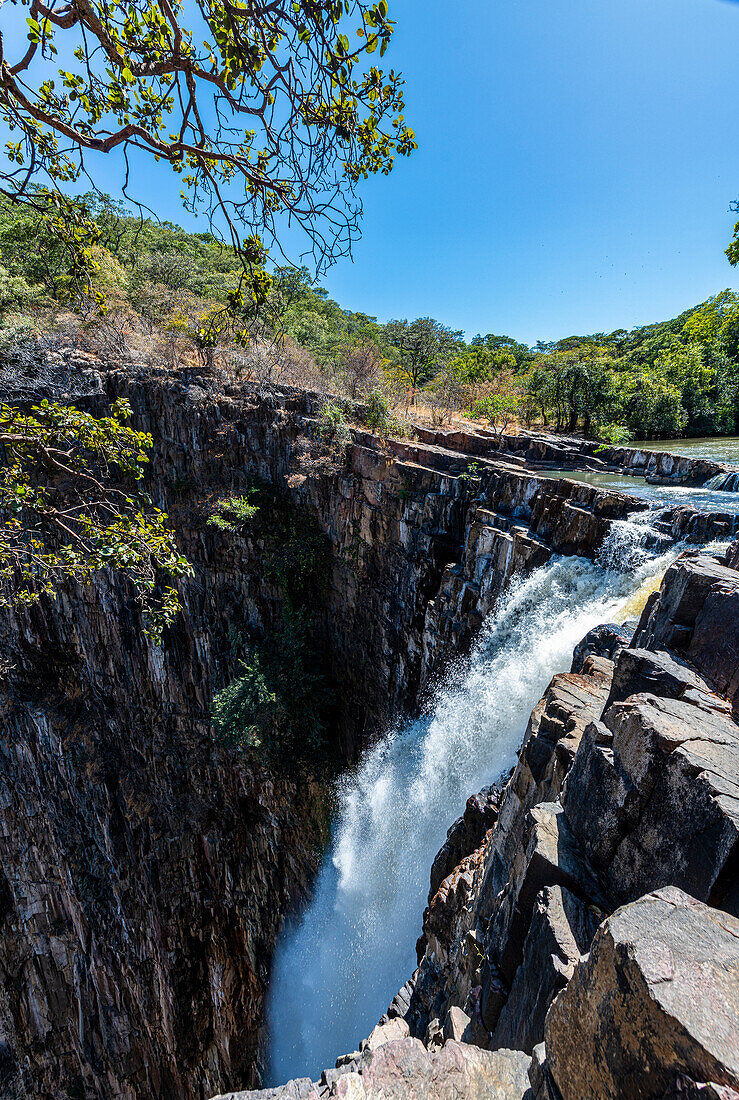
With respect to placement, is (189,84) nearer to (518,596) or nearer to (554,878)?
(554,878)

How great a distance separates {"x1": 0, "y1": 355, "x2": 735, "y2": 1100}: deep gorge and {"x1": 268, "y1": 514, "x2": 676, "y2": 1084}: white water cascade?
89 centimetres

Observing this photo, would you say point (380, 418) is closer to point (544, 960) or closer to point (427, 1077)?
point (544, 960)

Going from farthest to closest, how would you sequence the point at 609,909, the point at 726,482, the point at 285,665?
the point at 285,665 → the point at 726,482 → the point at 609,909

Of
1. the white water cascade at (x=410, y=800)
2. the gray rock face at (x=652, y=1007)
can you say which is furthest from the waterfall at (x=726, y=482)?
the gray rock face at (x=652, y=1007)

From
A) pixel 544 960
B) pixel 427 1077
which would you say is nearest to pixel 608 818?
pixel 544 960

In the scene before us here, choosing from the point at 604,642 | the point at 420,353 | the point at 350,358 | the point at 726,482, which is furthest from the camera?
the point at 420,353

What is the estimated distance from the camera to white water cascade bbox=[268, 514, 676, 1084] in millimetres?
7594

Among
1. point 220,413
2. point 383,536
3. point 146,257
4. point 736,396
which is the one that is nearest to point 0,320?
point 220,413

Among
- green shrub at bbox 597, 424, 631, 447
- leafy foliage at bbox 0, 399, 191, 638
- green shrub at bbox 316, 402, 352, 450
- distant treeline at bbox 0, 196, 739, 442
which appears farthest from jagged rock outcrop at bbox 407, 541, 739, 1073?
green shrub at bbox 597, 424, 631, 447

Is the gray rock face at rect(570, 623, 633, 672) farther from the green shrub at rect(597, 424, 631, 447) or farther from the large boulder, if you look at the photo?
the green shrub at rect(597, 424, 631, 447)

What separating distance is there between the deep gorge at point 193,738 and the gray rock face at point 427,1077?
24.7 ft

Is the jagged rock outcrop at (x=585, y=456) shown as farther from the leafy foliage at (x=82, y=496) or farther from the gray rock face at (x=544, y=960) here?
the leafy foliage at (x=82, y=496)

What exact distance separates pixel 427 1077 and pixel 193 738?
49.0ft

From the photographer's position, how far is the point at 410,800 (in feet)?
31.6
